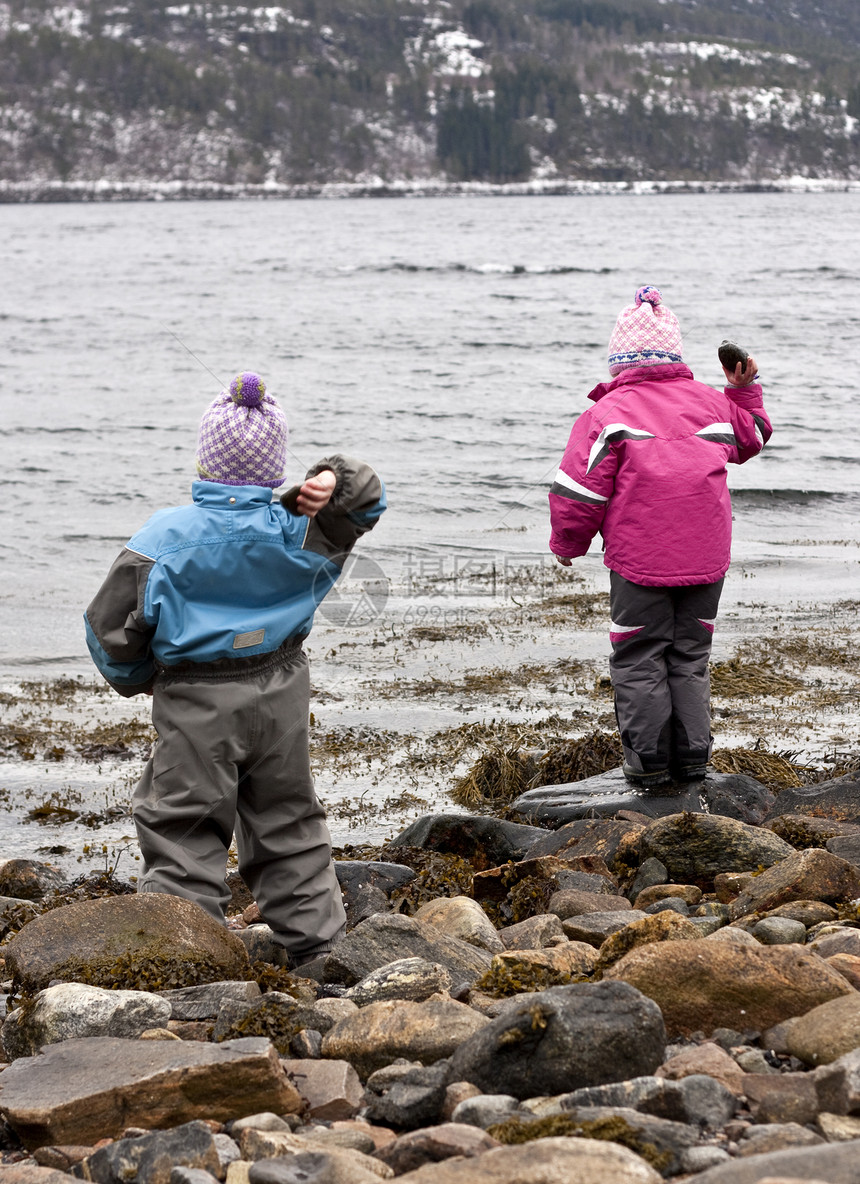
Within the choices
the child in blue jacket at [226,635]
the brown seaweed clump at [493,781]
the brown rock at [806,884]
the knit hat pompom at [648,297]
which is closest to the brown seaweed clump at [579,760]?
the brown seaweed clump at [493,781]

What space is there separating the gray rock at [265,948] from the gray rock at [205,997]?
2.83ft

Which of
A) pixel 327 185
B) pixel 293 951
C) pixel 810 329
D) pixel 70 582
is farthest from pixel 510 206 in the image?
pixel 293 951

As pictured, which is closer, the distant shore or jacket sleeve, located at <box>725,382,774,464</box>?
jacket sleeve, located at <box>725,382,774,464</box>

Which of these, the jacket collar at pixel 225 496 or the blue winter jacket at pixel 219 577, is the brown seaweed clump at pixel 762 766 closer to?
the blue winter jacket at pixel 219 577

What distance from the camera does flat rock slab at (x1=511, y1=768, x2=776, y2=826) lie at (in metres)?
5.43

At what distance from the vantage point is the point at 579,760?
21.0ft

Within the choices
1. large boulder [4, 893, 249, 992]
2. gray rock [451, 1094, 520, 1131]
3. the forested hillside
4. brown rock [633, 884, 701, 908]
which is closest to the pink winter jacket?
brown rock [633, 884, 701, 908]

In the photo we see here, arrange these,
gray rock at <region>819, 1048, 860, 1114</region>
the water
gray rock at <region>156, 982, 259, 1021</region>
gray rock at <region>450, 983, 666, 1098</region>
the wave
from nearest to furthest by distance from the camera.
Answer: gray rock at <region>819, 1048, 860, 1114</region>
gray rock at <region>450, 983, 666, 1098</region>
gray rock at <region>156, 982, 259, 1021</region>
the water
the wave

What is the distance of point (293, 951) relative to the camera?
4.15m

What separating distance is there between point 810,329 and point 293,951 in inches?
1106

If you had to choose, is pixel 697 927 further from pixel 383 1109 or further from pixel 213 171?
pixel 213 171

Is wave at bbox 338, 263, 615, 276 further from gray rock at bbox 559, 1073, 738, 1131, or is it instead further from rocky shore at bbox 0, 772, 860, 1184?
gray rock at bbox 559, 1073, 738, 1131

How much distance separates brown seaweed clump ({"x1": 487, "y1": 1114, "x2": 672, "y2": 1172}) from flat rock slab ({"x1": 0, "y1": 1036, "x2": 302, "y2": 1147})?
0.54m

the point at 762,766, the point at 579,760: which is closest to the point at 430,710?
the point at 579,760
